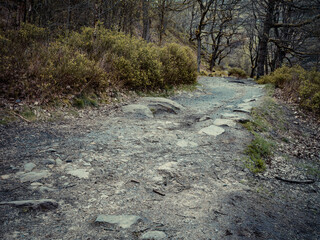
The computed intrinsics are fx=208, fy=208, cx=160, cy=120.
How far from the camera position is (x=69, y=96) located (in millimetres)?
5227

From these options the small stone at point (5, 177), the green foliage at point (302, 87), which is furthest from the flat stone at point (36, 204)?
the green foliage at point (302, 87)

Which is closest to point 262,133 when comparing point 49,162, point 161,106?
point 161,106

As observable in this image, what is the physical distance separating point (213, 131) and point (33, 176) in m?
3.43

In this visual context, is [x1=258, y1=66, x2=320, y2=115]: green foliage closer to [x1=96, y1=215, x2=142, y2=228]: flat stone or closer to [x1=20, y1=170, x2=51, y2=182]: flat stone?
[x1=96, y1=215, x2=142, y2=228]: flat stone

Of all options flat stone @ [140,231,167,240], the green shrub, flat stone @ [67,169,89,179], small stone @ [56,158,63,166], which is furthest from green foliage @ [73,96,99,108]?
flat stone @ [140,231,167,240]

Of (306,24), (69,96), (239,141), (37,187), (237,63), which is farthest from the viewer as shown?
(237,63)

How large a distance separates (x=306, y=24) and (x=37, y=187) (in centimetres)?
1481

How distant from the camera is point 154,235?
5.64 ft

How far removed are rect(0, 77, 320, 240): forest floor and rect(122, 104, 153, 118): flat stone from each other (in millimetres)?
684

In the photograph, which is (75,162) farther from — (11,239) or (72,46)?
(72,46)

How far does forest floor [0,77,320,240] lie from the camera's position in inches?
71.9

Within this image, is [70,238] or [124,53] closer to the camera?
[70,238]

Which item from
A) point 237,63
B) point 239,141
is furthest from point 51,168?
point 237,63

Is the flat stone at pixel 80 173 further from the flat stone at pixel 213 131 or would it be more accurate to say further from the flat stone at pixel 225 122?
the flat stone at pixel 225 122
